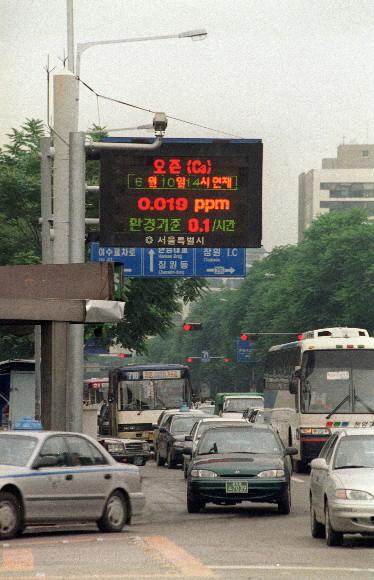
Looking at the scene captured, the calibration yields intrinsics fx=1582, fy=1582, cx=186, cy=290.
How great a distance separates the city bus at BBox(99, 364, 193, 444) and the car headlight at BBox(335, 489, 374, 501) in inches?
1474

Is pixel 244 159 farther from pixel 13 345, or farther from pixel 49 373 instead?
pixel 13 345

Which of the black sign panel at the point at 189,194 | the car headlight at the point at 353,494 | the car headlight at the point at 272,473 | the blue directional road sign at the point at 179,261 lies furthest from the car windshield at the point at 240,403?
the car headlight at the point at 353,494

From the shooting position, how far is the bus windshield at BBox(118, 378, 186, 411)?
184 ft

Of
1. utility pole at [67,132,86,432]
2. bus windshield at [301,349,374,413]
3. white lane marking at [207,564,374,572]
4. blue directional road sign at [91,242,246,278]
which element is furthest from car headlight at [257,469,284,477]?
bus windshield at [301,349,374,413]

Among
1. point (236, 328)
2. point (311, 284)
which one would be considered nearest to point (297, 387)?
point (311, 284)

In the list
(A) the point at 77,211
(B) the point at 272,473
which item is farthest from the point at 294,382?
(B) the point at 272,473

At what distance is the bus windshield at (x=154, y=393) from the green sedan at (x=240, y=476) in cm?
3028

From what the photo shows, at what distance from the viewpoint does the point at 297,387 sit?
132 ft

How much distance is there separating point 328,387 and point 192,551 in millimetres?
22345

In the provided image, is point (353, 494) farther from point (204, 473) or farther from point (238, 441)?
point (238, 441)

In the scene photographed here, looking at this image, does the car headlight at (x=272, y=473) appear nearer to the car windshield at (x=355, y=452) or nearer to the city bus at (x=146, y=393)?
the car windshield at (x=355, y=452)

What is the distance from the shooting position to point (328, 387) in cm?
3994

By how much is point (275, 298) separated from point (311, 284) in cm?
1689

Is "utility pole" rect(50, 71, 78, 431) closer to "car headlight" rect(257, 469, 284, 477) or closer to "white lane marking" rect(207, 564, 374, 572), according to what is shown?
"car headlight" rect(257, 469, 284, 477)
